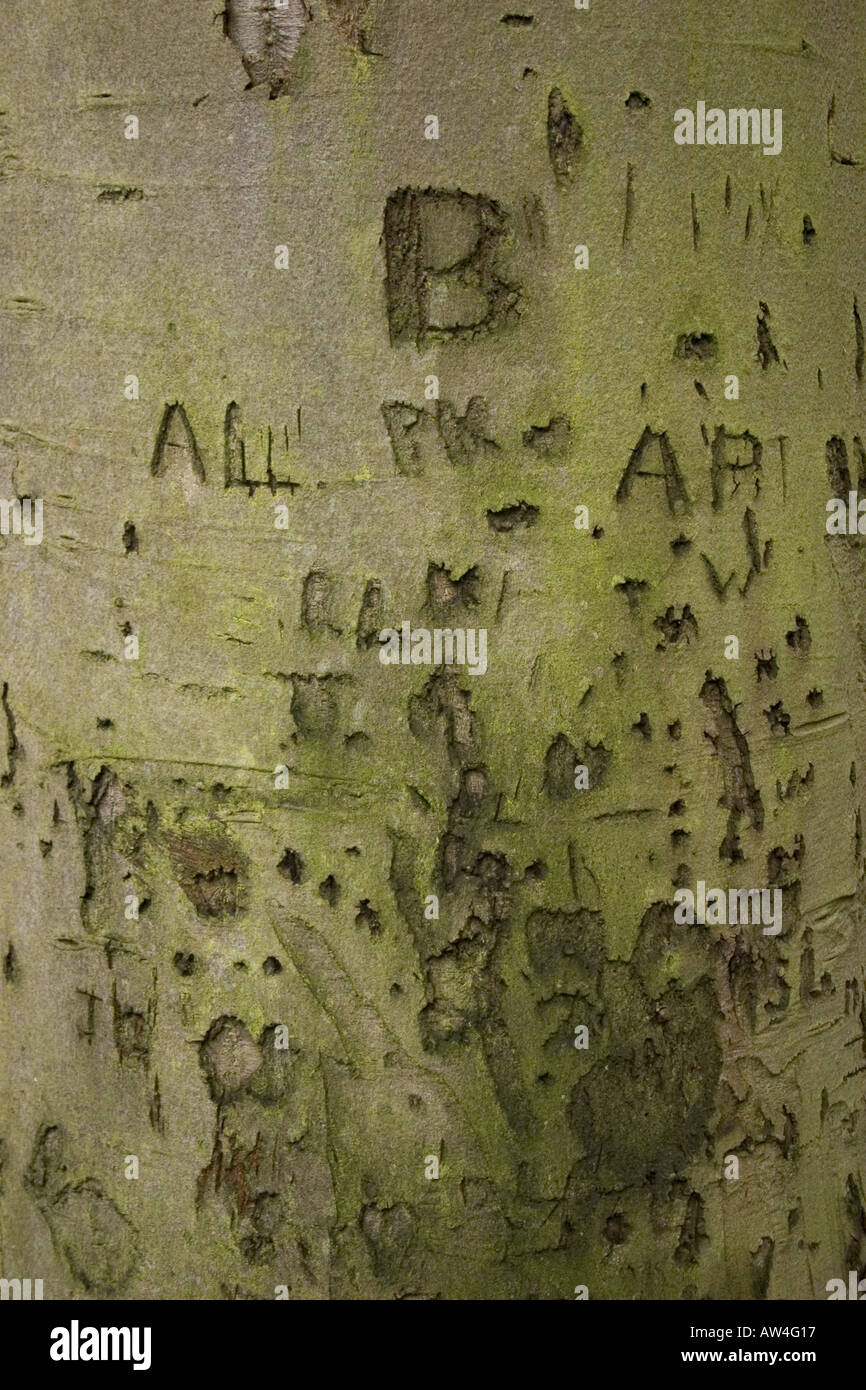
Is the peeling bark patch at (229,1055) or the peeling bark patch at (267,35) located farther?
the peeling bark patch at (229,1055)

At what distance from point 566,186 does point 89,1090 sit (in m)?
1.00

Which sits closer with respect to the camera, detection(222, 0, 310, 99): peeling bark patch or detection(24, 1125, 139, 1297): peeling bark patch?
detection(222, 0, 310, 99): peeling bark patch

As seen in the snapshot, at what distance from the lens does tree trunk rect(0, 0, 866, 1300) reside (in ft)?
4.17

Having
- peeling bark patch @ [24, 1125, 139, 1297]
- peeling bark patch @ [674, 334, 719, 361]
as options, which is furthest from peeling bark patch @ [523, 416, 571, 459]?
peeling bark patch @ [24, 1125, 139, 1297]

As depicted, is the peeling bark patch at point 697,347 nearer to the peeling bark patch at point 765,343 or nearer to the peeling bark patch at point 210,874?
the peeling bark patch at point 765,343

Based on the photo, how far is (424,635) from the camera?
130 centimetres

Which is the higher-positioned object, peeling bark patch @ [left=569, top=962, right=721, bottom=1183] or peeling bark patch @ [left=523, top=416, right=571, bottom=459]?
peeling bark patch @ [left=523, top=416, right=571, bottom=459]

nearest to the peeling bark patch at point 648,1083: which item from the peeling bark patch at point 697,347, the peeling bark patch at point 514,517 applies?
the peeling bark patch at point 514,517

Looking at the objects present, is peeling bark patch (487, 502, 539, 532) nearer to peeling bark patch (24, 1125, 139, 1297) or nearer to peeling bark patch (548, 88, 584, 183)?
peeling bark patch (548, 88, 584, 183)

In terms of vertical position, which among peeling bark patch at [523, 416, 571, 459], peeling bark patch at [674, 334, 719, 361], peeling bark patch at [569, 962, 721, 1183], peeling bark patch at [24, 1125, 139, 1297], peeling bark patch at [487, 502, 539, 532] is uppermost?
peeling bark patch at [674, 334, 719, 361]

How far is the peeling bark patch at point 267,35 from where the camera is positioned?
1.26m

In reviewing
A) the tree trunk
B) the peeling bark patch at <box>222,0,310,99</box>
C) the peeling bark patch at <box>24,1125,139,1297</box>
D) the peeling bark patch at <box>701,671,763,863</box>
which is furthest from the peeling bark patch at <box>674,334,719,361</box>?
the peeling bark patch at <box>24,1125,139,1297</box>

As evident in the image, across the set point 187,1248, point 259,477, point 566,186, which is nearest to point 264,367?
point 259,477
